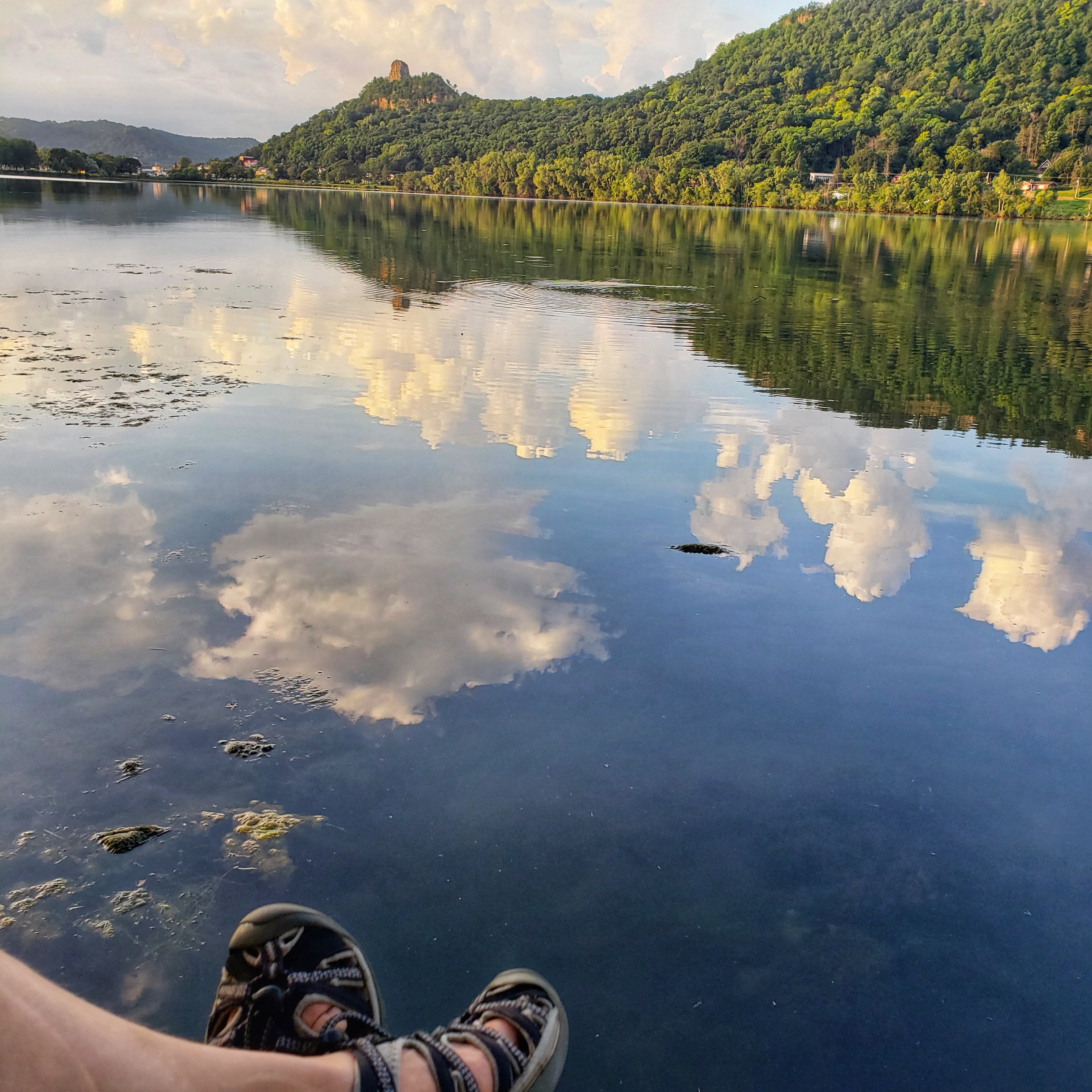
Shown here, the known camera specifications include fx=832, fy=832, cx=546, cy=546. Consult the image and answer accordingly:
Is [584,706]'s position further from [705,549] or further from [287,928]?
[705,549]

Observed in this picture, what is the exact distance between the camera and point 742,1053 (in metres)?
2.39

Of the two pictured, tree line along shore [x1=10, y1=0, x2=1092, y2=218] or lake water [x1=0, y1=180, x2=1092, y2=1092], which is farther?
tree line along shore [x1=10, y1=0, x2=1092, y2=218]

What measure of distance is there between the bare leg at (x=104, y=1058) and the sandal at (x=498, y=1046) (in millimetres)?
88

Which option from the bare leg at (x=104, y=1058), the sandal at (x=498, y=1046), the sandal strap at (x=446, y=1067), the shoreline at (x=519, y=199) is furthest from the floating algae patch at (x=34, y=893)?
the shoreline at (x=519, y=199)

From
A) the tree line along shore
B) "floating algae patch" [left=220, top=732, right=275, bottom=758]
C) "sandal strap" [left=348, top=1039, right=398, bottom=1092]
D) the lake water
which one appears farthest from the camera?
the tree line along shore

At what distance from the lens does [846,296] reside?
70.5 ft

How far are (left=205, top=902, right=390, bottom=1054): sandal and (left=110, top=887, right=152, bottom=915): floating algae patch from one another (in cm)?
55

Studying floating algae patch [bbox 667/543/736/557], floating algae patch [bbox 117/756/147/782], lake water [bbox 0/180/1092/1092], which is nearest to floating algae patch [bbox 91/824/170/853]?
lake water [bbox 0/180/1092/1092]

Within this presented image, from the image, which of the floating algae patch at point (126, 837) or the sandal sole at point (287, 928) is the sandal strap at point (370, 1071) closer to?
the sandal sole at point (287, 928)

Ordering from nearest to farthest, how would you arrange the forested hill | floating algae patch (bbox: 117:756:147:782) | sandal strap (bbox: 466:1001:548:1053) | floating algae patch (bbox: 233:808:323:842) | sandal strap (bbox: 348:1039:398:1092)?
sandal strap (bbox: 348:1039:398:1092), sandal strap (bbox: 466:1001:548:1053), floating algae patch (bbox: 233:808:323:842), floating algae patch (bbox: 117:756:147:782), the forested hill

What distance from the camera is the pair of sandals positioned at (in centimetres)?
204

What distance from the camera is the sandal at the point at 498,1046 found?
198 cm

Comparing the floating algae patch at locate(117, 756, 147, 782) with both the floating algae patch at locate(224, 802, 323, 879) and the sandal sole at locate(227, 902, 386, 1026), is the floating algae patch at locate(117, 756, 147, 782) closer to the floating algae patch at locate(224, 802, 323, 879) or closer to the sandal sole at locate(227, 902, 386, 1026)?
the floating algae patch at locate(224, 802, 323, 879)

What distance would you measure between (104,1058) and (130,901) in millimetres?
1239
